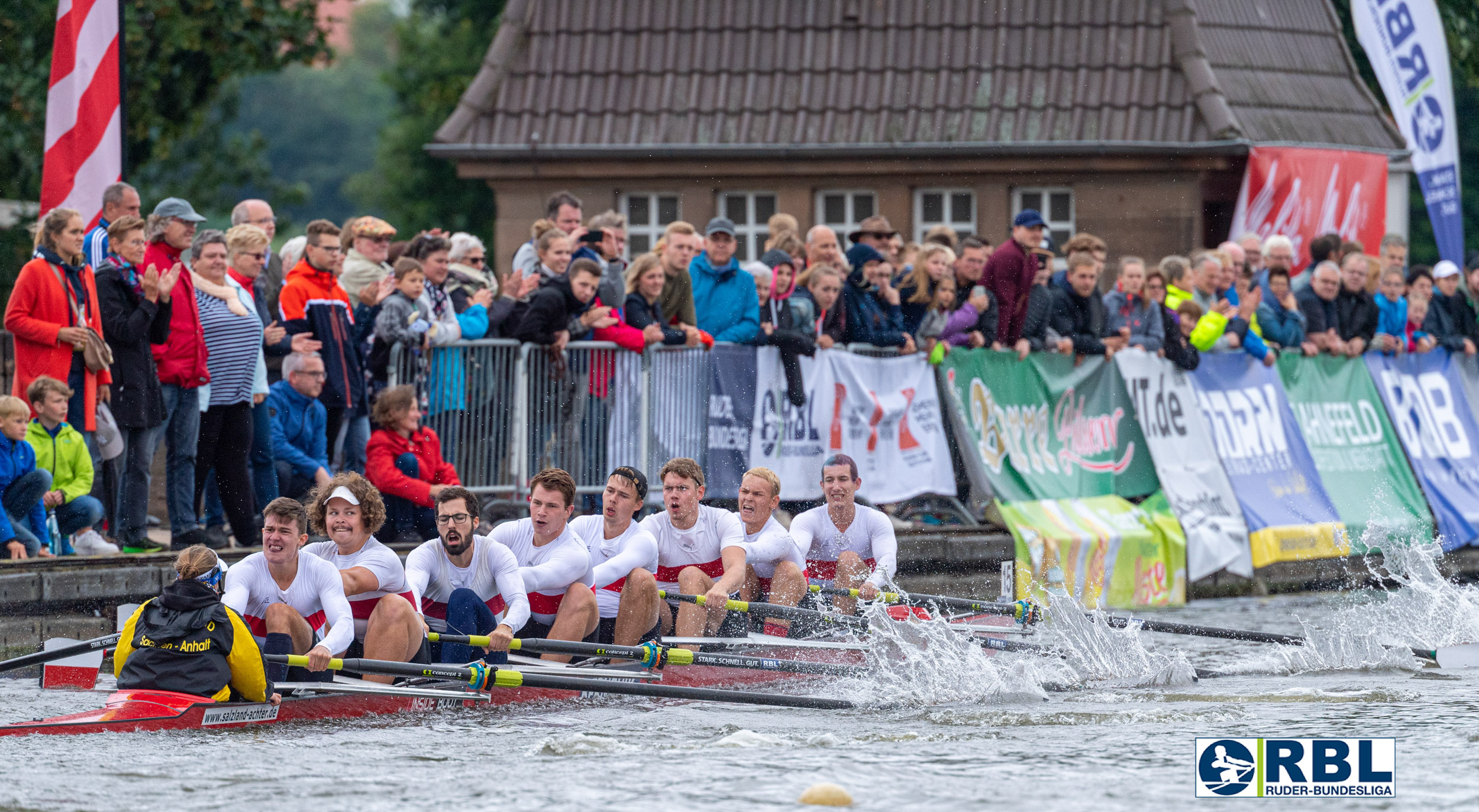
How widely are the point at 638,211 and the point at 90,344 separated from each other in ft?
40.9

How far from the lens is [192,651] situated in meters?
9.04

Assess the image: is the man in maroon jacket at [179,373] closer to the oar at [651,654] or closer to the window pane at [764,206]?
the oar at [651,654]

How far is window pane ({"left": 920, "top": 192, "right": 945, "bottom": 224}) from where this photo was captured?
23.3m

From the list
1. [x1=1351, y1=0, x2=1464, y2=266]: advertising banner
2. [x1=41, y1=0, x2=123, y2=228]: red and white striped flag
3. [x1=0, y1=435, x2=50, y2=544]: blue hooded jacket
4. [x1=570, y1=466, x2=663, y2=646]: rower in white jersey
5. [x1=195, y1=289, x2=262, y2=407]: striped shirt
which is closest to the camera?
[x1=0, y1=435, x2=50, y2=544]: blue hooded jacket

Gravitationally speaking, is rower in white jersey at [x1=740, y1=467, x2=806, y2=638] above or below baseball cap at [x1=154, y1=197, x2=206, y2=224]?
below

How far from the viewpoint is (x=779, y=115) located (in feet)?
77.1

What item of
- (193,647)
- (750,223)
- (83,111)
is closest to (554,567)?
(193,647)

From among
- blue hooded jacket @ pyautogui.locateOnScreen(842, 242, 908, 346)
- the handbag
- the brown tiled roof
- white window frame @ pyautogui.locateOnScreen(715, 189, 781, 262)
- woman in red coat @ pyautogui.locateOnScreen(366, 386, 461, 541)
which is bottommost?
woman in red coat @ pyautogui.locateOnScreen(366, 386, 461, 541)

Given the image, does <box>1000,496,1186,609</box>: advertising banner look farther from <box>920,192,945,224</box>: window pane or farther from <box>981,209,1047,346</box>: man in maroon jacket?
<box>920,192,945,224</box>: window pane

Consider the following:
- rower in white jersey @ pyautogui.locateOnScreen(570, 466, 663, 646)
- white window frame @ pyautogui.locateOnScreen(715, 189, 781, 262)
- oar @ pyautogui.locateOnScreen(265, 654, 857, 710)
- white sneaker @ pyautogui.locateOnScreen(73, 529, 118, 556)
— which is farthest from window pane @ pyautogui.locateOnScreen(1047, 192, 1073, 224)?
oar @ pyautogui.locateOnScreen(265, 654, 857, 710)

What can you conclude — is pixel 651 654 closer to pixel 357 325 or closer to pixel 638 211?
pixel 357 325

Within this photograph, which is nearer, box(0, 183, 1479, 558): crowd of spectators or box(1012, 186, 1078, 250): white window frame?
box(0, 183, 1479, 558): crowd of spectators

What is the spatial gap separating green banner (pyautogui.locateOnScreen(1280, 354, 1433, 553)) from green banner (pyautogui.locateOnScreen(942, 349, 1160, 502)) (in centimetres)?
211

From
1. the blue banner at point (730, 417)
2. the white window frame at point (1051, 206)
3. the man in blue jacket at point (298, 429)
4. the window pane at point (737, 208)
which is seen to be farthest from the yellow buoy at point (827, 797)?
the window pane at point (737, 208)
